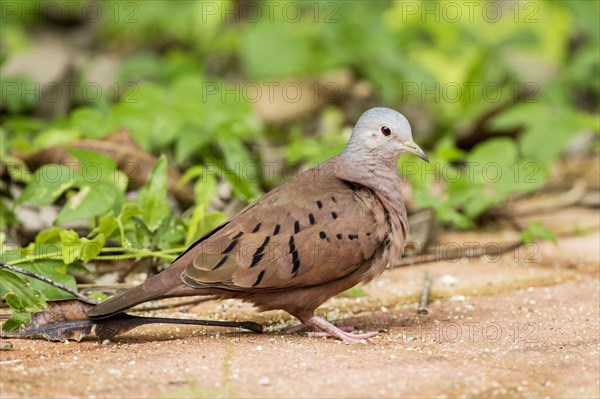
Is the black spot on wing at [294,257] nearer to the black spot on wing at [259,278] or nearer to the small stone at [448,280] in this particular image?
the black spot on wing at [259,278]

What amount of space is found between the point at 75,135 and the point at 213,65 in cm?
294

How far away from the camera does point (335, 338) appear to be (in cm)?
374

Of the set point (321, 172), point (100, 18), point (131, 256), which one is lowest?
point (131, 256)

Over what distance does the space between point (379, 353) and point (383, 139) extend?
1150 mm

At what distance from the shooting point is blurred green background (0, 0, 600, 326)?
182 inches

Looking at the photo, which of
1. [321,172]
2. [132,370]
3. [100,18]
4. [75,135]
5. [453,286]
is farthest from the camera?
[100,18]

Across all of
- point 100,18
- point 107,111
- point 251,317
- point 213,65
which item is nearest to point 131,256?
point 251,317

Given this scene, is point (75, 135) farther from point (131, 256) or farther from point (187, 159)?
point (131, 256)

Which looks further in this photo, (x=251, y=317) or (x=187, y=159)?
(x=187, y=159)

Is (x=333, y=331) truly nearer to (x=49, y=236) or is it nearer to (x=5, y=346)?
(x=5, y=346)

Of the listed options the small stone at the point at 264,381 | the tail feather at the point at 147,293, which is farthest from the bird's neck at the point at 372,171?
the small stone at the point at 264,381

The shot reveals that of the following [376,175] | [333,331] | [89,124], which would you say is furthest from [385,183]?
[89,124]

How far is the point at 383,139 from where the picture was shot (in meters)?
4.18

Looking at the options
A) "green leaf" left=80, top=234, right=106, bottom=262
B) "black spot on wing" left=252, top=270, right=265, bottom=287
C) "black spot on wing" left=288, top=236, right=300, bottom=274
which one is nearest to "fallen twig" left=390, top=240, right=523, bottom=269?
"black spot on wing" left=288, top=236, right=300, bottom=274
